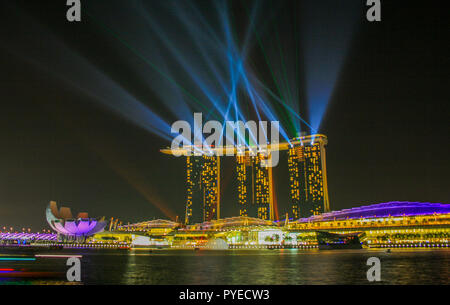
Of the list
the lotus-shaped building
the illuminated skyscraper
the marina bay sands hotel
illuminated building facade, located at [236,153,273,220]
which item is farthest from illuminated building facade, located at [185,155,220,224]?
the lotus-shaped building

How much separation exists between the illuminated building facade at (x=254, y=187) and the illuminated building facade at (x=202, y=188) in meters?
10.8

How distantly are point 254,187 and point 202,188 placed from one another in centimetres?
2325

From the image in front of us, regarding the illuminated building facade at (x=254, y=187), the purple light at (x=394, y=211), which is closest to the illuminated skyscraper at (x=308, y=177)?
the illuminated building facade at (x=254, y=187)

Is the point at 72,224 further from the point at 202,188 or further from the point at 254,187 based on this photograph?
the point at 254,187

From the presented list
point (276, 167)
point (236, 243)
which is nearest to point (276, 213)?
point (276, 167)

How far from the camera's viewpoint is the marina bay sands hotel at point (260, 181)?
148 m

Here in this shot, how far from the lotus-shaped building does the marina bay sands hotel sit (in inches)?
1625

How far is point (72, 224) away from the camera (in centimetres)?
13325

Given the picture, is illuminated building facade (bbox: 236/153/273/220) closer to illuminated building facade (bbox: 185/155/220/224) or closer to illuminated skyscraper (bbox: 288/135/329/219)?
illuminated building facade (bbox: 185/155/220/224)

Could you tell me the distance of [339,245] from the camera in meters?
87.9

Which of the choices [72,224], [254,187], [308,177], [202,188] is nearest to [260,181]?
[254,187]

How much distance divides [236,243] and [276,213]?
2032 inches

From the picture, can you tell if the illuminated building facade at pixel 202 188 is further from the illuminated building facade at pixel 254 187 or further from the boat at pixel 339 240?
the boat at pixel 339 240
